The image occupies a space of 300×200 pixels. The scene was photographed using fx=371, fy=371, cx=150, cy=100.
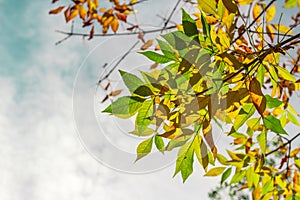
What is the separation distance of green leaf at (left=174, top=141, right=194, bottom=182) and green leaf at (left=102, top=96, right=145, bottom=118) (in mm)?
93

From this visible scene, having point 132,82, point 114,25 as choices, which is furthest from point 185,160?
point 114,25

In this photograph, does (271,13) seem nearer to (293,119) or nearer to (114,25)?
(293,119)

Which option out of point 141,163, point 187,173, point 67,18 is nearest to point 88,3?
point 67,18

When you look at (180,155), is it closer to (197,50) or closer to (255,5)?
(197,50)

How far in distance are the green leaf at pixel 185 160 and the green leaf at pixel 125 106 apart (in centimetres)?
9

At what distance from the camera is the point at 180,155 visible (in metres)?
0.54

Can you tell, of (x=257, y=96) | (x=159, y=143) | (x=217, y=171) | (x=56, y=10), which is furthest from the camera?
(x=56, y=10)

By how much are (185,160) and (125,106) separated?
0.12 meters

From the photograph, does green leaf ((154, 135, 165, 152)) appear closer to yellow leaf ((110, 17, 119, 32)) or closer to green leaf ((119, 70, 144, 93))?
green leaf ((119, 70, 144, 93))

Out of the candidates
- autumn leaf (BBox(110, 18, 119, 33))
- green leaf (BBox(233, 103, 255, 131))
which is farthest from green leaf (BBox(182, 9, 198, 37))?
autumn leaf (BBox(110, 18, 119, 33))

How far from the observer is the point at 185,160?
1.76 ft

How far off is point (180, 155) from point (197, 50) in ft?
0.51

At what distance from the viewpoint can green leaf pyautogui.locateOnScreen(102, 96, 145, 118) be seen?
0.53 m

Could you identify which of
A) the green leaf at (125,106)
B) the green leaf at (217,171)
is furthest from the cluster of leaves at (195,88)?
the green leaf at (217,171)
